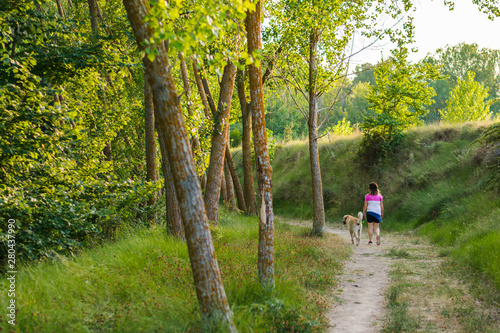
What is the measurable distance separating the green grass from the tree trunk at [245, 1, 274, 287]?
16.9 inches

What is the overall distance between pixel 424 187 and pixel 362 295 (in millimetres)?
14462

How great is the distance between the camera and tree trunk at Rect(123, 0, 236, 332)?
439 centimetres

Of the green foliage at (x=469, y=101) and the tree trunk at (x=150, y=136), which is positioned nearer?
the tree trunk at (x=150, y=136)

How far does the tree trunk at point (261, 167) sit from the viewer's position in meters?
6.46

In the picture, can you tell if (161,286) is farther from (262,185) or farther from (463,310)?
(463,310)

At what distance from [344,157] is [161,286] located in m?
23.0

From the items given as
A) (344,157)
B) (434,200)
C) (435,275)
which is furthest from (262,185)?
(344,157)

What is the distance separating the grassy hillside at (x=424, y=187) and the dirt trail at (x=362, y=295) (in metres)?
1.90

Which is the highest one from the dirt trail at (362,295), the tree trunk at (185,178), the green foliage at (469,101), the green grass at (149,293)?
the green foliage at (469,101)

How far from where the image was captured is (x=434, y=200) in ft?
55.9

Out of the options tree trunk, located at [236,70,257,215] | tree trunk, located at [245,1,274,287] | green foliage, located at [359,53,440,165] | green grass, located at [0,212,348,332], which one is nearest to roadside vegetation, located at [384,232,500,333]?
green grass, located at [0,212,348,332]

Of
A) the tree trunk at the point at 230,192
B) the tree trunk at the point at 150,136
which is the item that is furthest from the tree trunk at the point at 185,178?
the tree trunk at the point at 230,192

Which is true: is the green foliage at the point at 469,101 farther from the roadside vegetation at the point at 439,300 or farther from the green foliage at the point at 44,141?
the green foliage at the point at 44,141

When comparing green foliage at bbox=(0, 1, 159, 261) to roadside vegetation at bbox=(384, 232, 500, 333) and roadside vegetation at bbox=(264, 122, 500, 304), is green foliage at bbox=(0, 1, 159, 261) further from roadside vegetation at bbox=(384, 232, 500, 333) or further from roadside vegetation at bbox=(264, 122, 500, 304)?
roadside vegetation at bbox=(264, 122, 500, 304)
